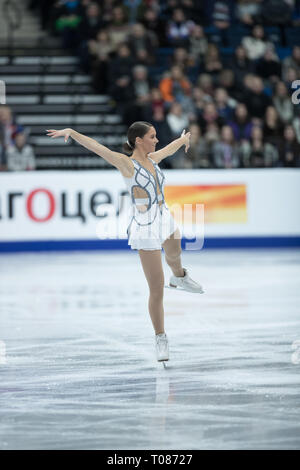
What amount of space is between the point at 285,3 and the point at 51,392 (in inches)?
548

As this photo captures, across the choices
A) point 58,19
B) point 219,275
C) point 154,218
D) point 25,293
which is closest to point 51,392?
point 154,218

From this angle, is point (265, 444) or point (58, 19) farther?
point (58, 19)

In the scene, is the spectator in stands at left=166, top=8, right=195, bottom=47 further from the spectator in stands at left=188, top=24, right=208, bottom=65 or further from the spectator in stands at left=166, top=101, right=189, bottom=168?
the spectator in stands at left=166, top=101, right=189, bottom=168

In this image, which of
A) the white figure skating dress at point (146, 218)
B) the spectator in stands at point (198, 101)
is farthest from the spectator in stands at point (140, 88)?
the white figure skating dress at point (146, 218)

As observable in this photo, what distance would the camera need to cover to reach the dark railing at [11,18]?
17.4 metres

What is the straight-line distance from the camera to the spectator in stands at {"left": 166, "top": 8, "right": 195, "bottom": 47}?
17219mm

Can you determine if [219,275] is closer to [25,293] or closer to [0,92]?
[25,293]

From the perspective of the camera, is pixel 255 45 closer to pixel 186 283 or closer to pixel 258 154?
pixel 258 154

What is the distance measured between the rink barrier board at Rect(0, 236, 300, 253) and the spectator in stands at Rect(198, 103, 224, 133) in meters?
1.96

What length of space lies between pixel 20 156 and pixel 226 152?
3.28 meters

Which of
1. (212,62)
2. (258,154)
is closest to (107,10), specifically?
(212,62)

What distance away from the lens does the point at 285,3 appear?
18.0 meters

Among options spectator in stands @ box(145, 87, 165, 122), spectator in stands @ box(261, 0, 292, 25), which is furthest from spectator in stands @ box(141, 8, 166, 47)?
spectator in stands @ box(261, 0, 292, 25)

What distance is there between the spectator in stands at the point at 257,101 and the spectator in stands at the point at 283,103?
0.18 metres
